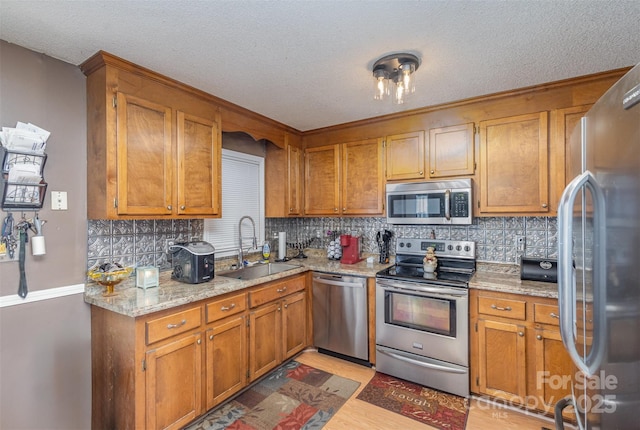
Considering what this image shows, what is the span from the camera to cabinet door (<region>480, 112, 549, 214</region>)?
7.70 feet

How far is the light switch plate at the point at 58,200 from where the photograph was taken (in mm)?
1865

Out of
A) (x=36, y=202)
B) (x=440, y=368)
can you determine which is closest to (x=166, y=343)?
(x=36, y=202)

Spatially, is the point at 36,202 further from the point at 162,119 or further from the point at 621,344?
the point at 621,344

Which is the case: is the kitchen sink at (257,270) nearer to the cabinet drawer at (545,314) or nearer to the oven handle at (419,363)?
the oven handle at (419,363)

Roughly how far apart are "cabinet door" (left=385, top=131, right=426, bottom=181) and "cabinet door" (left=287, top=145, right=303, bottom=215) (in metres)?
1.08

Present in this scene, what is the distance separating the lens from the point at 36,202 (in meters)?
1.76

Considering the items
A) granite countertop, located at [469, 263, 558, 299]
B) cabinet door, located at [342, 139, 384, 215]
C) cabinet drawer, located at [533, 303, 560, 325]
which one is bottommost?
cabinet drawer, located at [533, 303, 560, 325]

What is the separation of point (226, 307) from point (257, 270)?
94cm

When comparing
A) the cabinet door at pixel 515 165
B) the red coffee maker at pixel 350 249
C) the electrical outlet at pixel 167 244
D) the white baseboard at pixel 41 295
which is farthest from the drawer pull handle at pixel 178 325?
the cabinet door at pixel 515 165

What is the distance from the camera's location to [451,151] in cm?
272

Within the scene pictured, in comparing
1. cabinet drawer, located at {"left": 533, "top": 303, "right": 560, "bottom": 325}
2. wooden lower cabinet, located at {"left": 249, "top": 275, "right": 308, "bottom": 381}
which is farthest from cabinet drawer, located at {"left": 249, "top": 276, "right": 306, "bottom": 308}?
cabinet drawer, located at {"left": 533, "top": 303, "right": 560, "bottom": 325}

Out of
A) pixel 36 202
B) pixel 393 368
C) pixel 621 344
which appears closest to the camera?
pixel 621 344

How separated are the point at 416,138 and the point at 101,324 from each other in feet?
9.62

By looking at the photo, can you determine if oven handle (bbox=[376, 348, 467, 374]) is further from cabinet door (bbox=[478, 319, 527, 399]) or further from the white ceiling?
the white ceiling
